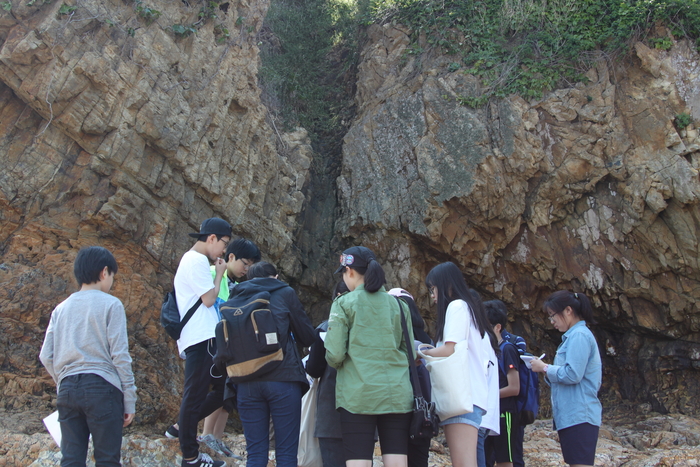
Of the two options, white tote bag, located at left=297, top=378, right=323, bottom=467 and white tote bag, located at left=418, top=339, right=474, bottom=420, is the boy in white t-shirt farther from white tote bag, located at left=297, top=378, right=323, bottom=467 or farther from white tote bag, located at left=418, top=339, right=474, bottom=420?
white tote bag, located at left=418, top=339, right=474, bottom=420

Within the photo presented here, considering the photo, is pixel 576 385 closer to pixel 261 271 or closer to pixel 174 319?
pixel 261 271

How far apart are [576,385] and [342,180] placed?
20.1 feet

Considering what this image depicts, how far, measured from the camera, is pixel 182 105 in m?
6.94

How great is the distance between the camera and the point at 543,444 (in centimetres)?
668

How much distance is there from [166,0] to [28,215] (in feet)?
11.5

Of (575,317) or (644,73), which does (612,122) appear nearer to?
(644,73)

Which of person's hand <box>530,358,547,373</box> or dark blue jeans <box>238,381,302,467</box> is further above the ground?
person's hand <box>530,358,547,373</box>

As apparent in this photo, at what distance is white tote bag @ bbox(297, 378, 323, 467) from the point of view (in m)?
3.83

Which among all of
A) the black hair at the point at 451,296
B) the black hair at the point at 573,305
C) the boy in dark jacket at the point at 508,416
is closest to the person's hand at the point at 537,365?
the boy in dark jacket at the point at 508,416

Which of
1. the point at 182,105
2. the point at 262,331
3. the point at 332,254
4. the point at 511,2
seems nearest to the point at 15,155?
the point at 182,105

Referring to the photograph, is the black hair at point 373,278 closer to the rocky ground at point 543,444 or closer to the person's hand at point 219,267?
the person's hand at point 219,267

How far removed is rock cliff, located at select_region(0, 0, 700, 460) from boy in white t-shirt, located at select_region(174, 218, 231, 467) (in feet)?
5.91

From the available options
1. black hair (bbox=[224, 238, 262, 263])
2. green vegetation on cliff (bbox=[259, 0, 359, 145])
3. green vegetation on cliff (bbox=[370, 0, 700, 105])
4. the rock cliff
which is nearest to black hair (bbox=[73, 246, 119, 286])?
black hair (bbox=[224, 238, 262, 263])

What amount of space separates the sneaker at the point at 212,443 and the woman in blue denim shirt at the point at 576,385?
9.45ft
